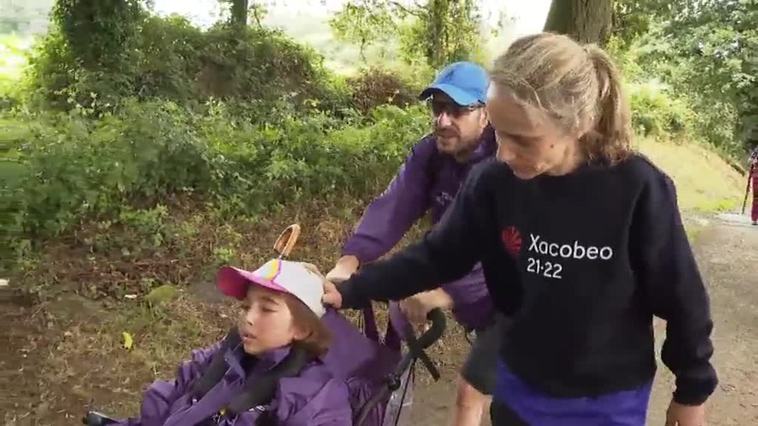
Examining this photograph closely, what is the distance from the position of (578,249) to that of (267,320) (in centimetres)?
99

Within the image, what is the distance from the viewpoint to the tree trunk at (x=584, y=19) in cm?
850

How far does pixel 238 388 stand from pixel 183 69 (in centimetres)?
1456

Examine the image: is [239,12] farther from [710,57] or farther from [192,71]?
[710,57]

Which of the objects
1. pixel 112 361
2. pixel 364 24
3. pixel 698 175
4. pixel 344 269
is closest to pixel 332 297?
pixel 344 269

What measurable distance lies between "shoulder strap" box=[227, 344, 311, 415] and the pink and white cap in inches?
5.4

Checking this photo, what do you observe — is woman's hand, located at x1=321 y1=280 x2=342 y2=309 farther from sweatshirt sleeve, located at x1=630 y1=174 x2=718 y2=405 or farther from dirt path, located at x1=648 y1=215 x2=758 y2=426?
dirt path, located at x1=648 y1=215 x2=758 y2=426

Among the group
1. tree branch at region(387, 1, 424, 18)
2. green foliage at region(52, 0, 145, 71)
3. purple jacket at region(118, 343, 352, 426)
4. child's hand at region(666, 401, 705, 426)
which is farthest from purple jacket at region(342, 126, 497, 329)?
tree branch at region(387, 1, 424, 18)

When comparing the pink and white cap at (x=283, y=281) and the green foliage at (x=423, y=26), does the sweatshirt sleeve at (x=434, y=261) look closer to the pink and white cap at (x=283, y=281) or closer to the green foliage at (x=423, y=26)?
the pink and white cap at (x=283, y=281)

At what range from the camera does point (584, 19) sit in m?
8.52

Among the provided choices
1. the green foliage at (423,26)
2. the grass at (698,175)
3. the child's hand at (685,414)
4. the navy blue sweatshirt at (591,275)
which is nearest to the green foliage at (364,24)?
the green foliage at (423,26)

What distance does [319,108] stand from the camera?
53.3ft

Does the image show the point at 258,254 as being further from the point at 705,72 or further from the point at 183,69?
the point at 705,72

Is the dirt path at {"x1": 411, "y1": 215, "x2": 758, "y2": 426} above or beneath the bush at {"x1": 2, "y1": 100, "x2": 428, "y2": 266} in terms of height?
beneath

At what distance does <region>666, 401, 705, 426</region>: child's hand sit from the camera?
2.18 m
